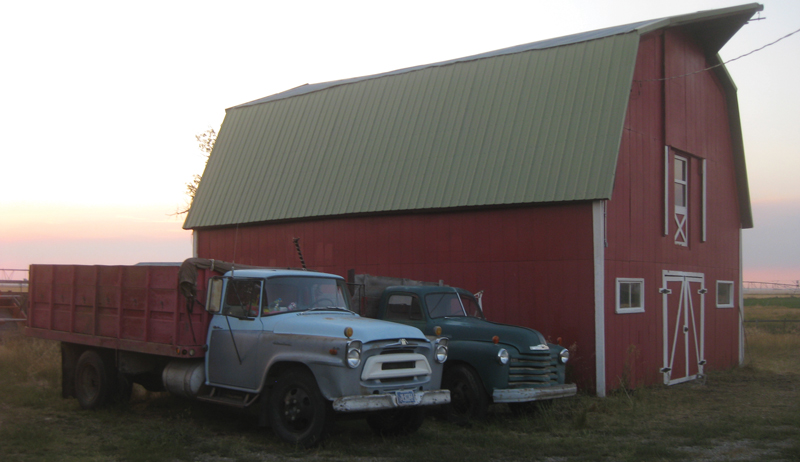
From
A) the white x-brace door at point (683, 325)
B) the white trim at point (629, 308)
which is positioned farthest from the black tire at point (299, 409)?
the white x-brace door at point (683, 325)

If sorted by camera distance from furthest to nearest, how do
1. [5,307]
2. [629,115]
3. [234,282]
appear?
[5,307] → [629,115] → [234,282]

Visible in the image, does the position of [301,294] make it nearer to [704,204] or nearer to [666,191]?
[666,191]

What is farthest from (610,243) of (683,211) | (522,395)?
(522,395)

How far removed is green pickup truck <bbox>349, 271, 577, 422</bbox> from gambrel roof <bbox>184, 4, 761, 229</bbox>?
323cm

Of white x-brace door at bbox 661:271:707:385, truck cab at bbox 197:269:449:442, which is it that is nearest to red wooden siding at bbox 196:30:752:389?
white x-brace door at bbox 661:271:707:385

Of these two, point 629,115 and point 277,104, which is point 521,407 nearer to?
point 629,115

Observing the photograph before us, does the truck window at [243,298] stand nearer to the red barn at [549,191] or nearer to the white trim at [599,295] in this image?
the red barn at [549,191]

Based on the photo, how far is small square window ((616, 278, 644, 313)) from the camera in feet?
45.1

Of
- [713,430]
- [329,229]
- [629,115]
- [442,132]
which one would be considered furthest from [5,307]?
[713,430]

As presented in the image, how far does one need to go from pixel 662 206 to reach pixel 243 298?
385 inches

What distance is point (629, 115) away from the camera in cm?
1434

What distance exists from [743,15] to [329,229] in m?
10.4

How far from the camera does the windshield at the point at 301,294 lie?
31.3ft

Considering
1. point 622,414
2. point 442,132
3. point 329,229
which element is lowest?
point 622,414
